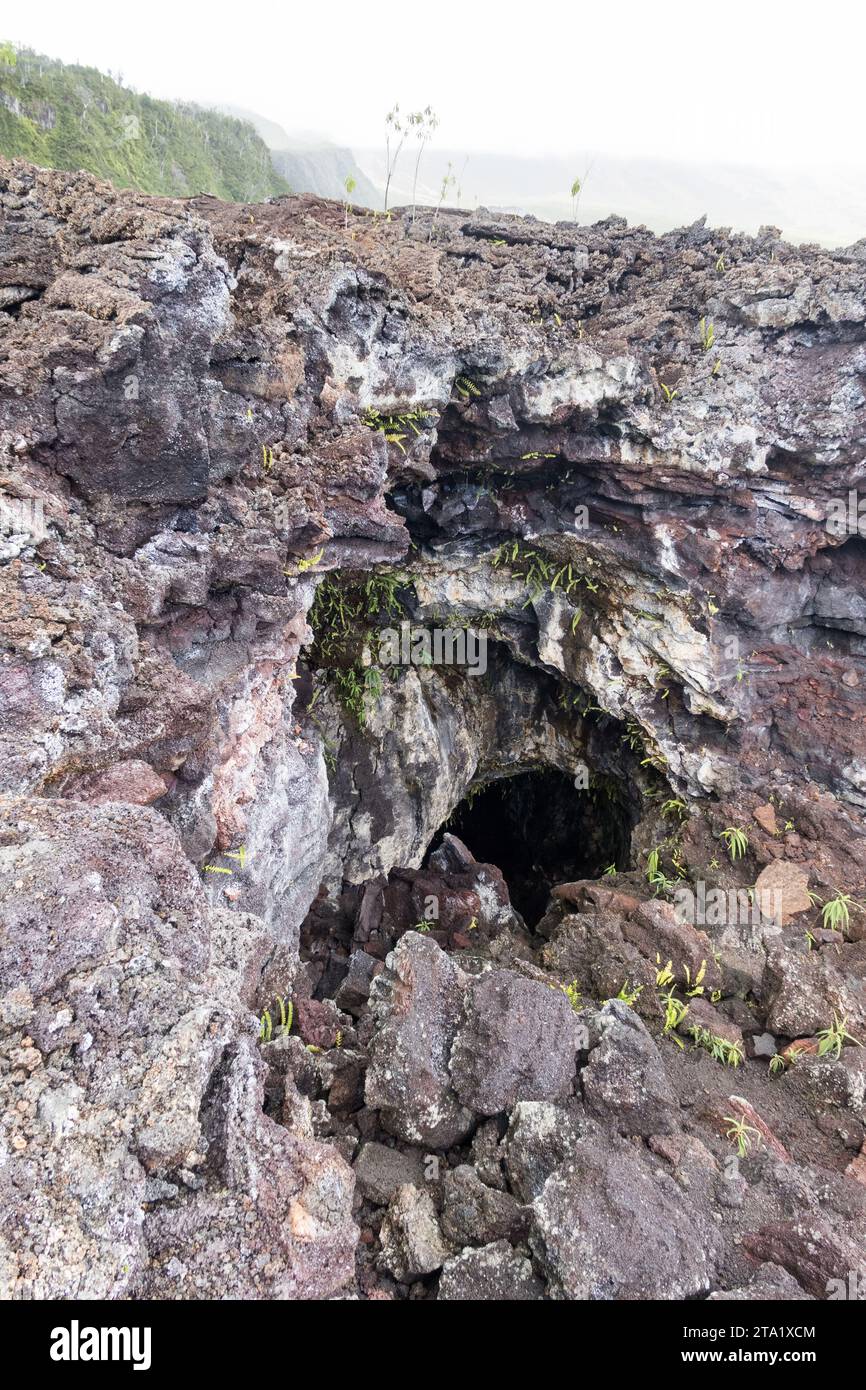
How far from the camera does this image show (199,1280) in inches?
104

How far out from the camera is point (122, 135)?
75.9ft

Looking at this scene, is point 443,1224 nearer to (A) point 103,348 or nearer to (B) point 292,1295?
(B) point 292,1295

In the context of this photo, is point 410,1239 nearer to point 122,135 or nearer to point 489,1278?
point 489,1278

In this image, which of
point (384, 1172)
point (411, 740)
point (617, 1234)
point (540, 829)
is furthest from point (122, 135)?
point (617, 1234)

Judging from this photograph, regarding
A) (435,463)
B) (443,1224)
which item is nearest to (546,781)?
(435,463)

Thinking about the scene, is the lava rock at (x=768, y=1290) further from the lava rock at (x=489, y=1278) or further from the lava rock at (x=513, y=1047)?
the lava rock at (x=513, y=1047)

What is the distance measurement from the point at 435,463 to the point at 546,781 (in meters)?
7.80

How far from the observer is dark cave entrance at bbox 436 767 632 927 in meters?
12.8

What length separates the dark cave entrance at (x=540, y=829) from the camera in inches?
503

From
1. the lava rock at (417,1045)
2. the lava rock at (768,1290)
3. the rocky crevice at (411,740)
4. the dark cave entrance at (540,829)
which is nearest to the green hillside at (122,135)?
the rocky crevice at (411,740)

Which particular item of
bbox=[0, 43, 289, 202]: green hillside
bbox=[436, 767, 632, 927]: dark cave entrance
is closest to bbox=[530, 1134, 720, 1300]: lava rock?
bbox=[436, 767, 632, 927]: dark cave entrance

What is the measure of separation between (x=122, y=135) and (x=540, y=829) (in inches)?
1089

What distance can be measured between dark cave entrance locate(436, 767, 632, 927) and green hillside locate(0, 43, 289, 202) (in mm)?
17623
